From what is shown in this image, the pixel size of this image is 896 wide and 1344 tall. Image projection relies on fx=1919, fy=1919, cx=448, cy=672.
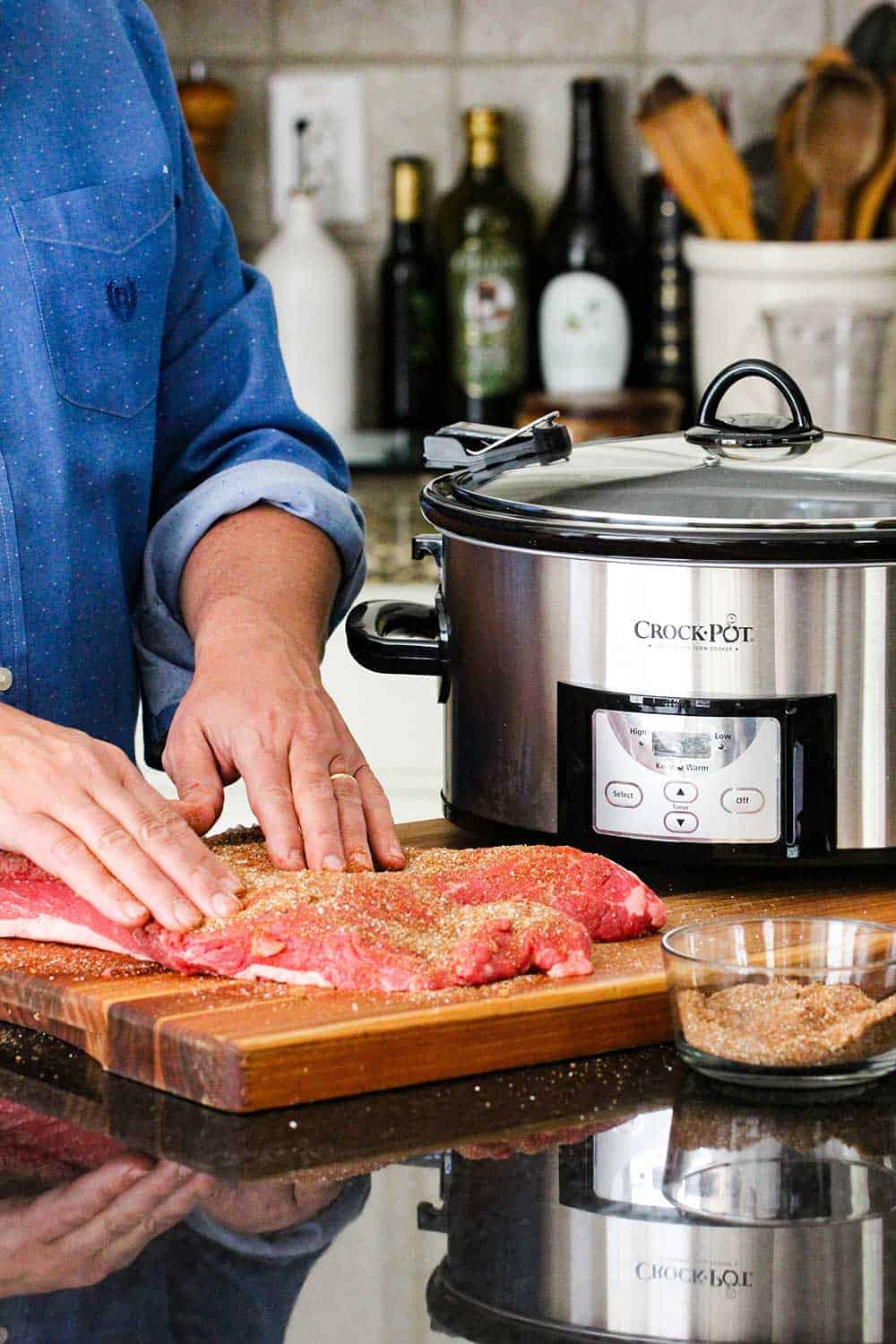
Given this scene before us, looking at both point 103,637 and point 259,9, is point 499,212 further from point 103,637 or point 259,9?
point 103,637

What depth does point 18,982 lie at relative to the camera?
84 cm

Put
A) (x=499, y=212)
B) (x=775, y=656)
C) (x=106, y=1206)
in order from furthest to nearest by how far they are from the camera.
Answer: (x=499, y=212) → (x=775, y=656) → (x=106, y=1206)

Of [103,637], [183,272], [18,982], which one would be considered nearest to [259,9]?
[183,272]

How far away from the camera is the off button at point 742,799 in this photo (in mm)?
956

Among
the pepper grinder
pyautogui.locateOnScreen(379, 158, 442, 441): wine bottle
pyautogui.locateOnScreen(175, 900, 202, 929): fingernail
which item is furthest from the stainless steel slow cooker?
the pepper grinder

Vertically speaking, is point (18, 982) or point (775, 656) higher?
point (775, 656)

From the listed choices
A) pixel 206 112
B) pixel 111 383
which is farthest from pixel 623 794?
pixel 206 112

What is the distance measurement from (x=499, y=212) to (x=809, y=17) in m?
0.49

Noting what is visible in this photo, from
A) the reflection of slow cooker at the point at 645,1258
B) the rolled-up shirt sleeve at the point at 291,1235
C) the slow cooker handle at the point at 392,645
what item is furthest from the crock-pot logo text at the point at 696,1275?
the slow cooker handle at the point at 392,645

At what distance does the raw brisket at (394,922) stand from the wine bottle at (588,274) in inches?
63.3

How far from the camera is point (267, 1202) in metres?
0.67

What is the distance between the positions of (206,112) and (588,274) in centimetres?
56

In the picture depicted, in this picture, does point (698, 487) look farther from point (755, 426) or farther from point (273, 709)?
point (273, 709)

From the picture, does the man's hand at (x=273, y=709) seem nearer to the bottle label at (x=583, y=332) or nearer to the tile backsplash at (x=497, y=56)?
the bottle label at (x=583, y=332)
